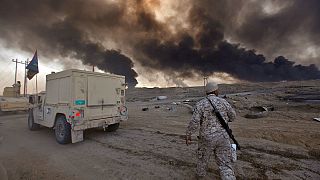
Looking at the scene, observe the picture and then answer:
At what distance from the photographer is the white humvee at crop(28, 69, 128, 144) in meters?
6.95

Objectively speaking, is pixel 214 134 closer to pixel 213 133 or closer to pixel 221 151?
pixel 213 133

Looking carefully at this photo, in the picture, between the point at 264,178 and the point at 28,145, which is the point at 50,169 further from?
the point at 264,178

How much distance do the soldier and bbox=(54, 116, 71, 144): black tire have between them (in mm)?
4974

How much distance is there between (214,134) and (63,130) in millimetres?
5759

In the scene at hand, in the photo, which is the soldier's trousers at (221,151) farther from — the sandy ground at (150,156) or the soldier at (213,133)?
the sandy ground at (150,156)

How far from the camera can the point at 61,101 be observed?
7.35 m

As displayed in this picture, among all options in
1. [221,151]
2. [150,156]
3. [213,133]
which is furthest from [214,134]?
[150,156]

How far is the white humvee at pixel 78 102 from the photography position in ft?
22.8

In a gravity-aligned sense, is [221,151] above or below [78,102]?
below

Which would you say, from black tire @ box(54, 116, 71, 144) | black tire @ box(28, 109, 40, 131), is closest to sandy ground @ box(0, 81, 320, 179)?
black tire @ box(54, 116, 71, 144)

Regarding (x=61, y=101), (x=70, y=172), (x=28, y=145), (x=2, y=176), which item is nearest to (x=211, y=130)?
(x=70, y=172)

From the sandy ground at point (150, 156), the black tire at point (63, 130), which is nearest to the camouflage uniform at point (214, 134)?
the sandy ground at point (150, 156)

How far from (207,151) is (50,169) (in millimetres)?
3942

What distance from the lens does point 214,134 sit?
363 centimetres
